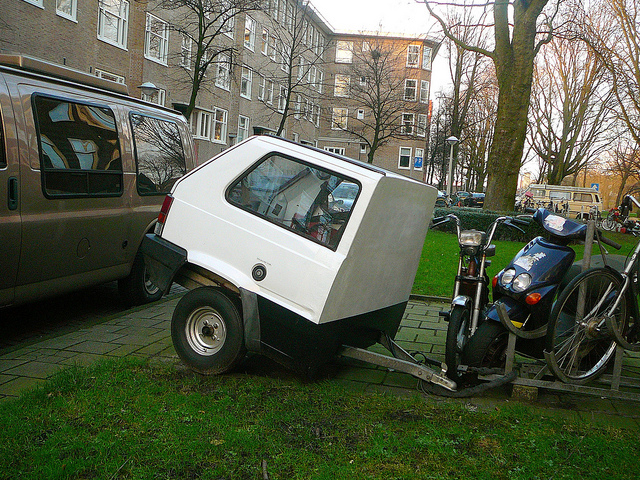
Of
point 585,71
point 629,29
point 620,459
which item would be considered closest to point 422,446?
point 620,459

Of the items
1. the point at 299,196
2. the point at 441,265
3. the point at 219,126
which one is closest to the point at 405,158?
the point at 219,126

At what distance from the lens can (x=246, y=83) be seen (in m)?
37.7

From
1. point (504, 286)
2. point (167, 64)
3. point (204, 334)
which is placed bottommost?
point (204, 334)

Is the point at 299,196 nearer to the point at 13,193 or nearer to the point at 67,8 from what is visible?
the point at 13,193

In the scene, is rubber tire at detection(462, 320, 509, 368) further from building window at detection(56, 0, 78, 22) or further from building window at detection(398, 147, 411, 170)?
building window at detection(398, 147, 411, 170)

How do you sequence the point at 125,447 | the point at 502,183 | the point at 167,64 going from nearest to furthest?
the point at 125,447
the point at 502,183
the point at 167,64

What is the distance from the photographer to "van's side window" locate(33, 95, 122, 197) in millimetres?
5688

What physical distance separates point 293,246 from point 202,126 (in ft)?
96.6

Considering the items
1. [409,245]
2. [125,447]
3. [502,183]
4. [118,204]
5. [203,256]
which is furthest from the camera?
[502,183]

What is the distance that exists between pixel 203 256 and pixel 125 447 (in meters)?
1.72

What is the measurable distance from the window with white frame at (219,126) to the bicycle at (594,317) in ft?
99.8

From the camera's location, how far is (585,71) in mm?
35781

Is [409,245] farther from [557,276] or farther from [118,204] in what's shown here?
[118,204]

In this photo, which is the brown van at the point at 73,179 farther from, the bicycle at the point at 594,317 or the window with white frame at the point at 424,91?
the window with white frame at the point at 424,91
